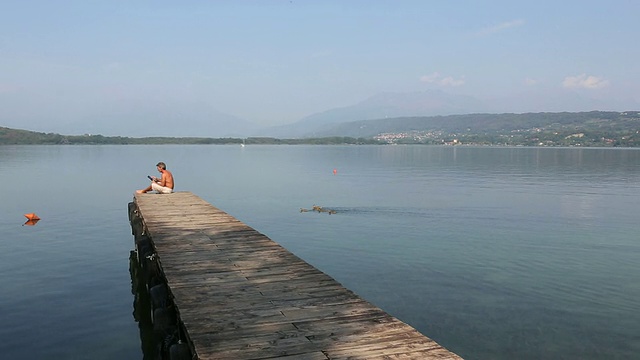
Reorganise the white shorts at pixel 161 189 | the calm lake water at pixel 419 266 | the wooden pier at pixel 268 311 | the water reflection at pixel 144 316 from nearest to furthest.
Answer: the wooden pier at pixel 268 311
the water reflection at pixel 144 316
the calm lake water at pixel 419 266
the white shorts at pixel 161 189

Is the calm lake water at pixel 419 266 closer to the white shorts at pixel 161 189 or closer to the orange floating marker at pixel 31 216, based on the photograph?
the orange floating marker at pixel 31 216

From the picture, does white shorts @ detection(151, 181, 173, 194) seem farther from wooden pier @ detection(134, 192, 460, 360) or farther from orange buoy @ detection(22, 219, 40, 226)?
wooden pier @ detection(134, 192, 460, 360)

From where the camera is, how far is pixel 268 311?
8.70m

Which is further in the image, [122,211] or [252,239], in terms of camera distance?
[122,211]

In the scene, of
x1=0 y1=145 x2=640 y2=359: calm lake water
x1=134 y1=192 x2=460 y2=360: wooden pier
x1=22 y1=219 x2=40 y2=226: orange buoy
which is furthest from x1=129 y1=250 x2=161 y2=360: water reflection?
x1=22 y1=219 x2=40 y2=226: orange buoy

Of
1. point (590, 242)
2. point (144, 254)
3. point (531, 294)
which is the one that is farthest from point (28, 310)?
point (590, 242)

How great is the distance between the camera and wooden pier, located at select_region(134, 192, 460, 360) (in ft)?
23.1

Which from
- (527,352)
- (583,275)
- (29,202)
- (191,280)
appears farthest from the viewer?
(29,202)

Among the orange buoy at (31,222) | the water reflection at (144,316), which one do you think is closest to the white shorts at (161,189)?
the orange buoy at (31,222)

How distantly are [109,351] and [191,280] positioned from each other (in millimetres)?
3520

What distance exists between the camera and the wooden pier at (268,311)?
7039mm

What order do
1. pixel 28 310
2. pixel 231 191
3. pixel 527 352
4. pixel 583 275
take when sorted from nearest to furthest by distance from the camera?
pixel 527 352 < pixel 28 310 < pixel 583 275 < pixel 231 191

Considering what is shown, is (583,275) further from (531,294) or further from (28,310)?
(28,310)

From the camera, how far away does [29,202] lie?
38.4 metres
